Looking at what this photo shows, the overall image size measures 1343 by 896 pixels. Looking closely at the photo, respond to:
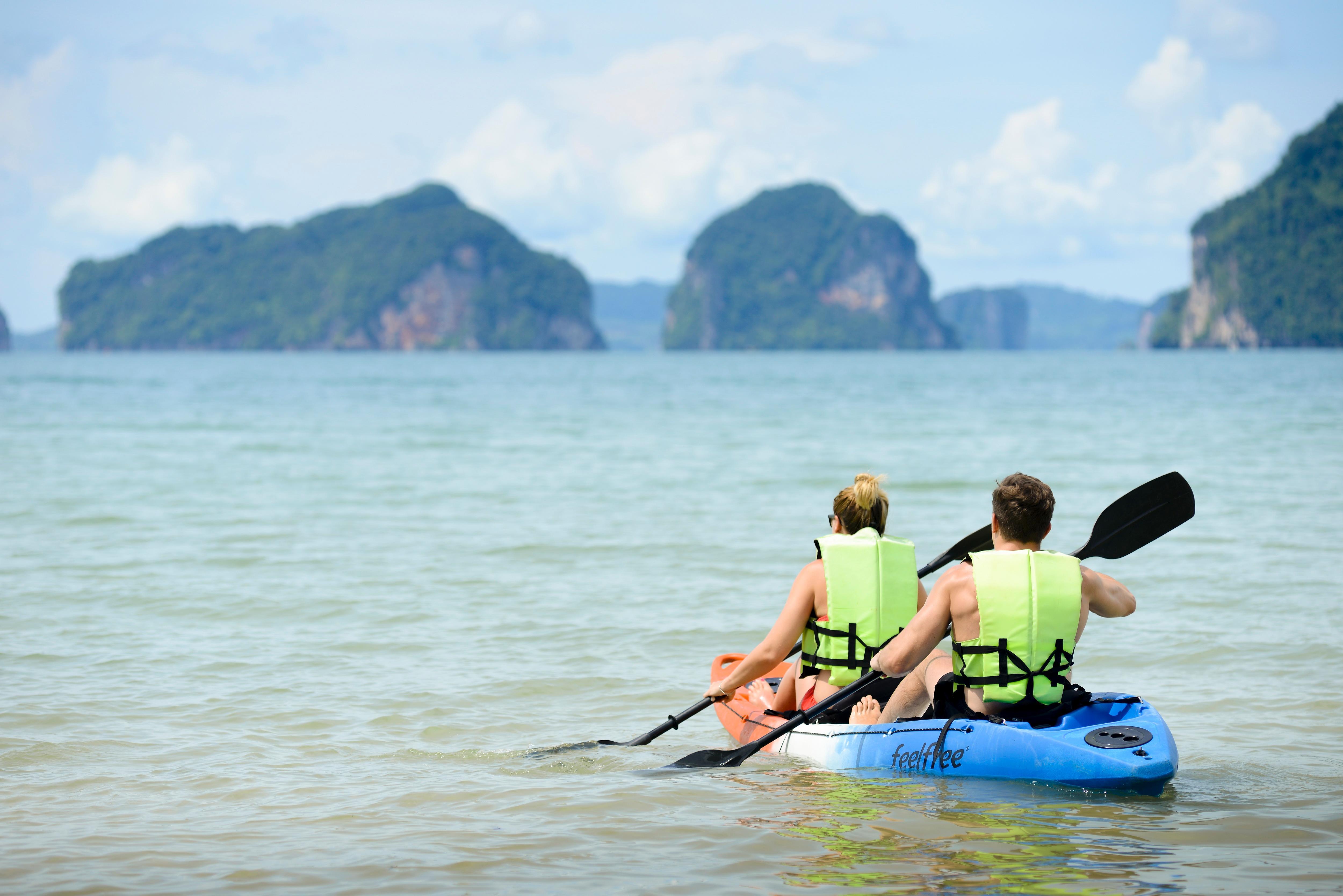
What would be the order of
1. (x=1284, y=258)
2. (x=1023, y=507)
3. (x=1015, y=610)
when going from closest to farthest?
(x=1023, y=507), (x=1015, y=610), (x=1284, y=258)

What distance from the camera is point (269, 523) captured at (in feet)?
48.9

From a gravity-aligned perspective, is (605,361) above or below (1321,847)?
above

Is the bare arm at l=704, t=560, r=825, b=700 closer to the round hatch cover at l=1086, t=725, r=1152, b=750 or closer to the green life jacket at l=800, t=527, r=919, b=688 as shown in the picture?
the green life jacket at l=800, t=527, r=919, b=688

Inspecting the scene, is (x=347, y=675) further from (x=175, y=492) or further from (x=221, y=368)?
(x=221, y=368)

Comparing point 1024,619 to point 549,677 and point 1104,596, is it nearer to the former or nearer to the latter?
point 1104,596

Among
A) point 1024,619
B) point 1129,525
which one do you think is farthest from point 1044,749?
point 1129,525

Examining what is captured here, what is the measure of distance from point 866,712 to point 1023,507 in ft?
4.94

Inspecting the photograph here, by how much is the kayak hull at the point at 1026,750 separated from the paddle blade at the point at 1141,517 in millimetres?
1030

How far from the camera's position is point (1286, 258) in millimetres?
150625

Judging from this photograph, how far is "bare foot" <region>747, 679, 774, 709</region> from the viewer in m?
6.20

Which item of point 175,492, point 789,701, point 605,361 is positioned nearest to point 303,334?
point 605,361

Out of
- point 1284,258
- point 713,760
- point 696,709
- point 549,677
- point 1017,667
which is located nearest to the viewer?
point 1017,667

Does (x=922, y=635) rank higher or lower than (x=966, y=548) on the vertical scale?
lower

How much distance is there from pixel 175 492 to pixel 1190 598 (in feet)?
46.3
